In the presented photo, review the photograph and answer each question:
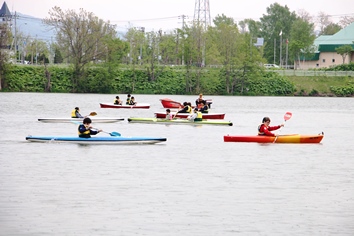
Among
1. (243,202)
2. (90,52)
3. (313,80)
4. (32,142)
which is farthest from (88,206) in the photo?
(313,80)

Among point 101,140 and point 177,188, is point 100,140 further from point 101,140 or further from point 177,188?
point 177,188

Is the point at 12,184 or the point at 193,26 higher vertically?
the point at 193,26

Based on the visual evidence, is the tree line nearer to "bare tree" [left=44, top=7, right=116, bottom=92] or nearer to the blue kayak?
"bare tree" [left=44, top=7, right=116, bottom=92]

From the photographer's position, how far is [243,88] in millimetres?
96875

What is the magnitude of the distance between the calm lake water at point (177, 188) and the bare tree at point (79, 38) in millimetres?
56857

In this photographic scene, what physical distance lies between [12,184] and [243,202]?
265 inches

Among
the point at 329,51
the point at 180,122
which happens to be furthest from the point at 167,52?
the point at 180,122

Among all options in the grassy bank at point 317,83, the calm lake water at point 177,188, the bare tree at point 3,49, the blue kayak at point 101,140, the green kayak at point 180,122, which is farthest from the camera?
the grassy bank at point 317,83

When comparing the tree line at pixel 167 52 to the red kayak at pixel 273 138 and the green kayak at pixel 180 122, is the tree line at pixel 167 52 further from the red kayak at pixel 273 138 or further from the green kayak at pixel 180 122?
the red kayak at pixel 273 138

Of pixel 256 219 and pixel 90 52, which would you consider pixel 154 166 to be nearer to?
pixel 256 219

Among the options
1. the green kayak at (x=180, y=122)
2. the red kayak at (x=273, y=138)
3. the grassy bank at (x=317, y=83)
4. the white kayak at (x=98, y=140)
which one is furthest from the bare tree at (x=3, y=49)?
the red kayak at (x=273, y=138)

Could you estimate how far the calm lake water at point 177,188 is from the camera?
54.7ft

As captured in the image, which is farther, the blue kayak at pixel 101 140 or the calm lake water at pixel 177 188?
the blue kayak at pixel 101 140

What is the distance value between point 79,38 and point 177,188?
7446 centimetres
